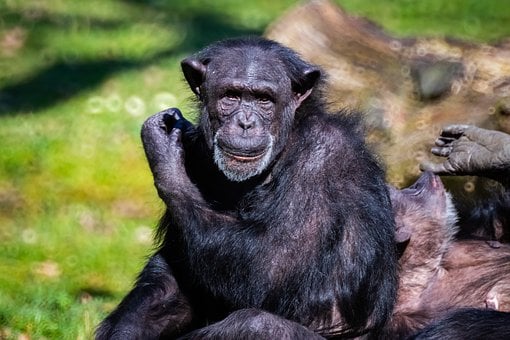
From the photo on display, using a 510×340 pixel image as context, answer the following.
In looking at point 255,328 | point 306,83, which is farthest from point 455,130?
point 255,328

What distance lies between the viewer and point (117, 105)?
42.9 feet

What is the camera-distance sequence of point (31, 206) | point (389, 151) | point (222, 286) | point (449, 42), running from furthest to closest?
point (31, 206), point (449, 42), point (389, 151), point (222, 286)

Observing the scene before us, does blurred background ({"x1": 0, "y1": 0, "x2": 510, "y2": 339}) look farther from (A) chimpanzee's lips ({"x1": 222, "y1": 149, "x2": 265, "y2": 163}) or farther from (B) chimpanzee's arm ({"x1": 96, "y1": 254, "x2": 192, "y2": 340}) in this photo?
(B) chimpanzee's arm ({"x1": 96, "y1": 254, "x2": 192, "y2": 340})

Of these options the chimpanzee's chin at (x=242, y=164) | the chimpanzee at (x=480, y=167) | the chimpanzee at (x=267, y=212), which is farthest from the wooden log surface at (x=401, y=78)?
the chimpanzee's chin at (x=242, y=164)

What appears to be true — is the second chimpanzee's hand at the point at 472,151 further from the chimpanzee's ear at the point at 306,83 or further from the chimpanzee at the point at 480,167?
the chimpanzee's ear at the point at 306,83

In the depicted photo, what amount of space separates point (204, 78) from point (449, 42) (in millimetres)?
3999

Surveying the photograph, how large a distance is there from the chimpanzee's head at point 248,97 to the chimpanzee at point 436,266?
0.97 metres

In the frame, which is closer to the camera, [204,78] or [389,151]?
[204,78]

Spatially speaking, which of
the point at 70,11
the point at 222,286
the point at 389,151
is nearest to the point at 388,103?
the point at 389,151

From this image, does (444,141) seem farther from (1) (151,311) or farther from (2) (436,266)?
(1) (151,311)

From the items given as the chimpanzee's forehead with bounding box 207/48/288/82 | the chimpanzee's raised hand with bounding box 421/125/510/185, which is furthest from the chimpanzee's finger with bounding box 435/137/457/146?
the chimpanzee's forehead with bounding box 207/48/288/82

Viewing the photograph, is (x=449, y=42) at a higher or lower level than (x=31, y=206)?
higher

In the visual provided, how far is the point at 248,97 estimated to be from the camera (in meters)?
6.82

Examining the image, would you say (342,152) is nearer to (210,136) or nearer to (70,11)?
(210,136)
